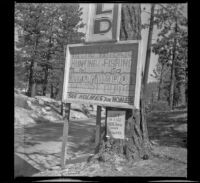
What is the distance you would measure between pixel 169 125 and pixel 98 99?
12.9 feet

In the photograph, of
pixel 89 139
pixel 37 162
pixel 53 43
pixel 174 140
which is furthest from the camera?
pixel 89 139

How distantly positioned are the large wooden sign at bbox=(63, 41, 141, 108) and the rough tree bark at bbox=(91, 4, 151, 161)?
1.09 ft

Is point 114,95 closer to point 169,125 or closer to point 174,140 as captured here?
point 174,140

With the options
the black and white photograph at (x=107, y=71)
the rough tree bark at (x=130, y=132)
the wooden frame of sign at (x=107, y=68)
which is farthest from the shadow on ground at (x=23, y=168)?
the wooden frame of sign at (x=107, y=68)

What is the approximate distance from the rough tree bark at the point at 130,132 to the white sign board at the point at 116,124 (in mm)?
153

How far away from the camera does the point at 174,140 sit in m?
5.48

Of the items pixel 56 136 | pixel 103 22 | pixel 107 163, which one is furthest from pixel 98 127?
pixel 56 136

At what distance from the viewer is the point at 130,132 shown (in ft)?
13.1

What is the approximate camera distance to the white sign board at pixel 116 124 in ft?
12.3

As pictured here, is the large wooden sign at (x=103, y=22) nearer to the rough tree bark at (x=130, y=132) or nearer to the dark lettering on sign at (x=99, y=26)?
the dark lettering on sign at (x=99, y=26)

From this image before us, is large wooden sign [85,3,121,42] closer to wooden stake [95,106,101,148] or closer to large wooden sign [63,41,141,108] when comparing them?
large wooden sign [63,41,141,108]

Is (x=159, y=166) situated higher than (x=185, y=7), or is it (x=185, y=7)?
(x=185, y=7)

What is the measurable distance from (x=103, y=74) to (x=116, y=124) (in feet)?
2.25
